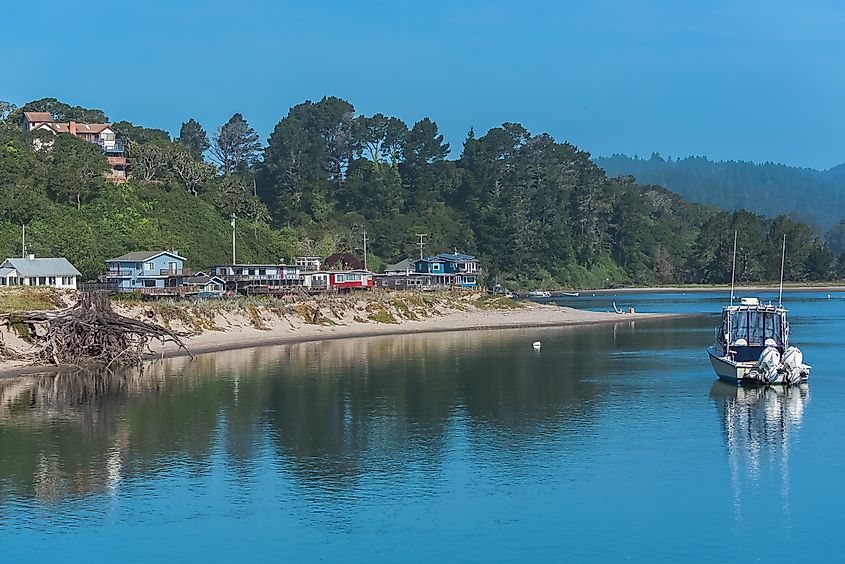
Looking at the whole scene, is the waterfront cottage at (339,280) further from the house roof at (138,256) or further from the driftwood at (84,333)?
the driftwood at (84,333)

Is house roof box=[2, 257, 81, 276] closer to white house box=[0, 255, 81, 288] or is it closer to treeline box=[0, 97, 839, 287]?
white house box=[0, 255, 81, 288]

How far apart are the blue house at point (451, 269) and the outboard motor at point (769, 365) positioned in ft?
287

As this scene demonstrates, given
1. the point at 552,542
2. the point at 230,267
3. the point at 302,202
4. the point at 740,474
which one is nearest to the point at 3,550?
the point at 552,542

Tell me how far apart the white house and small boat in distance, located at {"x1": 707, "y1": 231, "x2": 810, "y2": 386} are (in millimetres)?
54787

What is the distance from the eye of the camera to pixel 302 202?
17088 cm

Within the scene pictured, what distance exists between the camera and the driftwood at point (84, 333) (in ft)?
200

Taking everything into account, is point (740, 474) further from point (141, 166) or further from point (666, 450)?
point (141, 166)

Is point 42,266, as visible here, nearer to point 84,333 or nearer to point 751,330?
point 84,333

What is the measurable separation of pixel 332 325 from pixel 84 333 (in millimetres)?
32965

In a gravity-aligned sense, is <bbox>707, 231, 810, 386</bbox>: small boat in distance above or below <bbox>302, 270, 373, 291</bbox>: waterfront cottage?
below

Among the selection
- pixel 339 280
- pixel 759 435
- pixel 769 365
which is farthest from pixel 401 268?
pixel 759 435

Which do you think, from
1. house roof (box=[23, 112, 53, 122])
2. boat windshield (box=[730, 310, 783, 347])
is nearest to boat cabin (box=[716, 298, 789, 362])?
boat windshield (box=[730, 310, 783, 347])

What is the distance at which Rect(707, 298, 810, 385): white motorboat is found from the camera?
186 feet

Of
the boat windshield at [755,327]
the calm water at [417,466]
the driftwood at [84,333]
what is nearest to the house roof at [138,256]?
the driftwood at [84,333]
